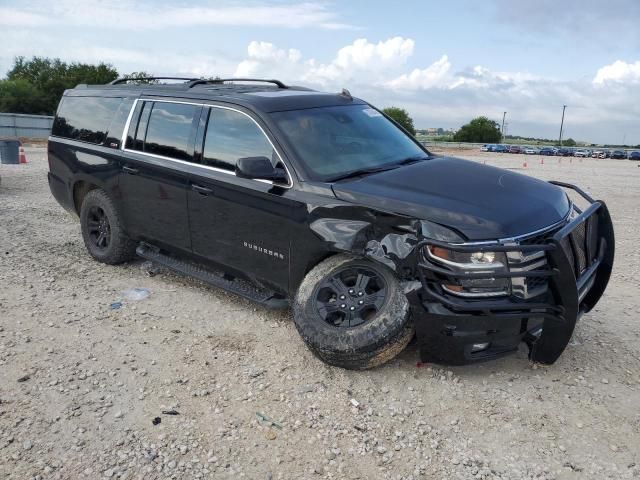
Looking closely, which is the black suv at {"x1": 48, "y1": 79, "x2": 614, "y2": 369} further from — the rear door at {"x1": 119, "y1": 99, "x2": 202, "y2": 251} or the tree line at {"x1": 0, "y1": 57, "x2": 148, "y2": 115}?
the tree line at {"x1": 0, "y1": 57, "x2": 148, "y2": 115}

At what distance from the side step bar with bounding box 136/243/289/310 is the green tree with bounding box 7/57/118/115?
62432 mm

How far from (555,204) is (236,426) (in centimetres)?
263

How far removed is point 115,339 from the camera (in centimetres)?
434

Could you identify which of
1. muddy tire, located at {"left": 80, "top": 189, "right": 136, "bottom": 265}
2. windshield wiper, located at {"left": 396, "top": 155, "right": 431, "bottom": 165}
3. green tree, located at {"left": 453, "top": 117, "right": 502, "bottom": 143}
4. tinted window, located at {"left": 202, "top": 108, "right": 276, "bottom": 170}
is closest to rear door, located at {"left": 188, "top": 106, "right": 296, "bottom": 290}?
tinted window, located at {"left": 202, "top": 108, "right": 276, "bottom": 170}

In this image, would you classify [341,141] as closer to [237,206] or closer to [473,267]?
[237,206]

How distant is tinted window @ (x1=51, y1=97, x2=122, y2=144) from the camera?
19.0 feet

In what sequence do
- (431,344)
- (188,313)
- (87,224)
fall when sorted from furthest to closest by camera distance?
(87,224) → (188,313) → (431,344)

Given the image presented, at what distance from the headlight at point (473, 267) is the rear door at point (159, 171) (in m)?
2.42

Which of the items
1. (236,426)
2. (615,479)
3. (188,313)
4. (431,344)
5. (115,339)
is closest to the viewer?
(615,479)

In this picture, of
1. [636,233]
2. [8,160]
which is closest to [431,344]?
[636,233]

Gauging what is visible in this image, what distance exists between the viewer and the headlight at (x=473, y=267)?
11.0ft

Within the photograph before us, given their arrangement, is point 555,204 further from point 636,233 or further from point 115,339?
point 636,233

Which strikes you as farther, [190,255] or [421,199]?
[190,255]

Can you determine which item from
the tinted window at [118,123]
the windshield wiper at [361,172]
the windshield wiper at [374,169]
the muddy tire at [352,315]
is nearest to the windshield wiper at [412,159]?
the windshield wiper at [374,169]
